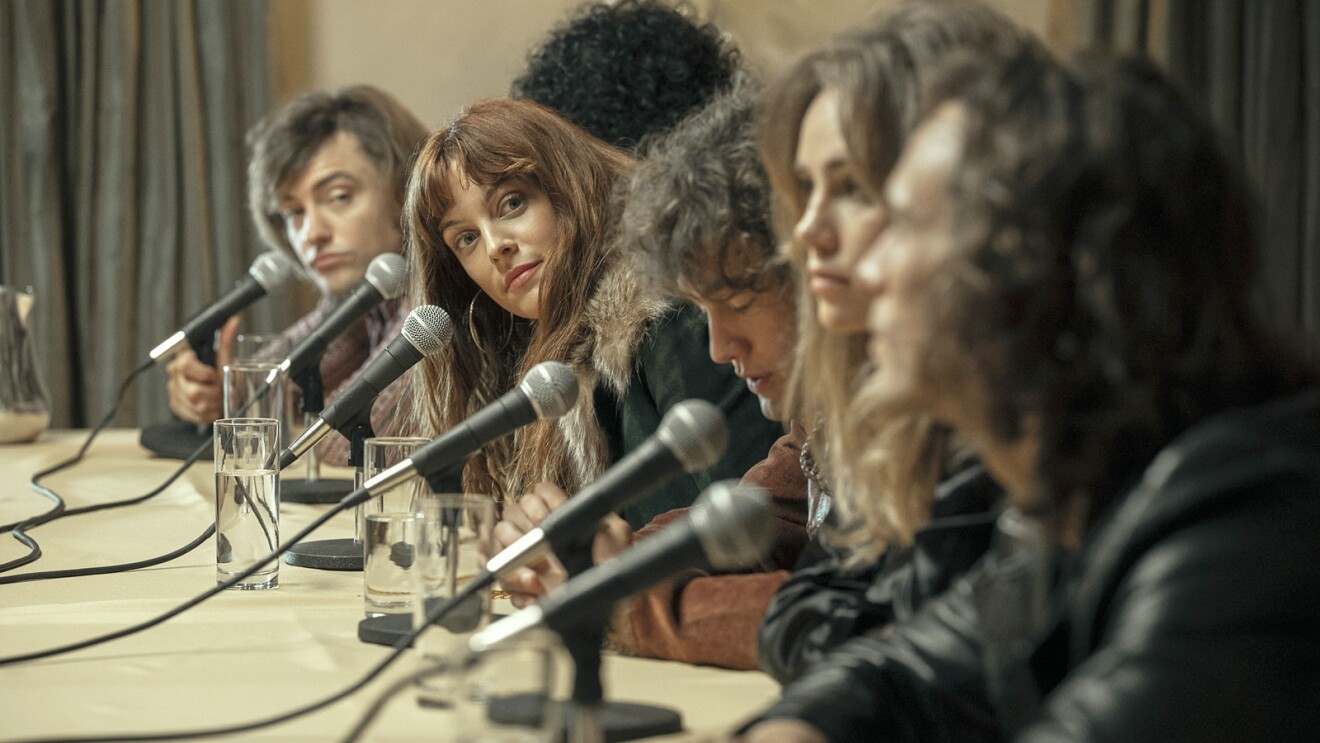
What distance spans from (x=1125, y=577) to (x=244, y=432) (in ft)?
3.42

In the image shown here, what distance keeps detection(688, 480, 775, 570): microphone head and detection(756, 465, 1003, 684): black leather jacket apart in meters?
0.22

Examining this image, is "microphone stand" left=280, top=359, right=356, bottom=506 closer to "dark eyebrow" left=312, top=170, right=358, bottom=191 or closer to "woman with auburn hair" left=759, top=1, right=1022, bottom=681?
"dark eyebrow" left=312, top=170, right=358, bottom=191

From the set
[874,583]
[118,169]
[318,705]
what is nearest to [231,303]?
[318,705]

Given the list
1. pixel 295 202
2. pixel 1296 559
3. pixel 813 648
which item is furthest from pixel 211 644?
pixel 295 202

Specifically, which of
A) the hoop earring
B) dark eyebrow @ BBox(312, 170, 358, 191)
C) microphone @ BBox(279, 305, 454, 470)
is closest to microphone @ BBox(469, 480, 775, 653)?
microphone @ BBox(279, 305, 454, 470)

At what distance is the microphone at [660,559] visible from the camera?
31.0 inches

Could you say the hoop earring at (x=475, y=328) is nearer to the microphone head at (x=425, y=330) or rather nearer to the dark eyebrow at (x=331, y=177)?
the microphone head at (x=425, y=330)

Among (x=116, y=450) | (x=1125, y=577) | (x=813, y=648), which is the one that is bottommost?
(x=116, y=450)

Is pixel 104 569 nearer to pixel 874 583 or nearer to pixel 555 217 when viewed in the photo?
pixel 555 217

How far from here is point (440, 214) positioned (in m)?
1.89

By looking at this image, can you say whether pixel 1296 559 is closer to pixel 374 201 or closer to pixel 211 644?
pixel 211 644

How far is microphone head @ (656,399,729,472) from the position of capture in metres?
0.95

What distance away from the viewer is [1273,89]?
3.23 m

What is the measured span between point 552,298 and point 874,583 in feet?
2.66
